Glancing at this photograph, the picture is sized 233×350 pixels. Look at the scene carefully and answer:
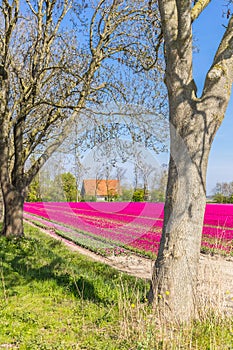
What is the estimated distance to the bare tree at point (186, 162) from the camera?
4.04 metres

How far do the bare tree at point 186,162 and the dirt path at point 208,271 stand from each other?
0.90ft

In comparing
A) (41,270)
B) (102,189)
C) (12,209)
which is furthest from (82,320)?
(102,189)

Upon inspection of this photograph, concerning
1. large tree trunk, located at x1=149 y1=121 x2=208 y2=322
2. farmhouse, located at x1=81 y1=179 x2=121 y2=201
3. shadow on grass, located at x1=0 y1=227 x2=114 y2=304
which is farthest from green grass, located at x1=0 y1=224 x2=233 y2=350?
farmhouse, located at x1=81 y1=179 x2=121 y2=201

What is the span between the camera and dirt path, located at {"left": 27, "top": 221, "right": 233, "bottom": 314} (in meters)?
4.11

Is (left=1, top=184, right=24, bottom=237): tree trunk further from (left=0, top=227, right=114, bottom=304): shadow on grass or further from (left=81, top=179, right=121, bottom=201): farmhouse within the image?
(left=81, top=179, right=121, bottom=201): farmhouse

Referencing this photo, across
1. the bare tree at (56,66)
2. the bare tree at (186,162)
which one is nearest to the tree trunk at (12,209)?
the bare tree at (56,66)

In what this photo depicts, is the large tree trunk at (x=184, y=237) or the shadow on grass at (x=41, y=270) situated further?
the shadow on grass at (x=41, y=270)

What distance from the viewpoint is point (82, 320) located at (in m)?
4.14

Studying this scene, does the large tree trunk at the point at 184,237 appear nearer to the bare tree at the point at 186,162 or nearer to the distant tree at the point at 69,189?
the bare tree at the point at 186,162

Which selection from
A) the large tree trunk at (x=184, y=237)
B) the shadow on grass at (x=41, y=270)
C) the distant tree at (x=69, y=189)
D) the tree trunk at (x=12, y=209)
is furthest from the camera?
the distant tree at (x=69, y=189)

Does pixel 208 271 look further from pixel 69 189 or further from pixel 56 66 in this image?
pixel 69 189

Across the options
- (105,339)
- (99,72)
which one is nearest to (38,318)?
(105,339)

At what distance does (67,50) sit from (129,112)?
2844 mm

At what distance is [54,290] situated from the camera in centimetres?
527
